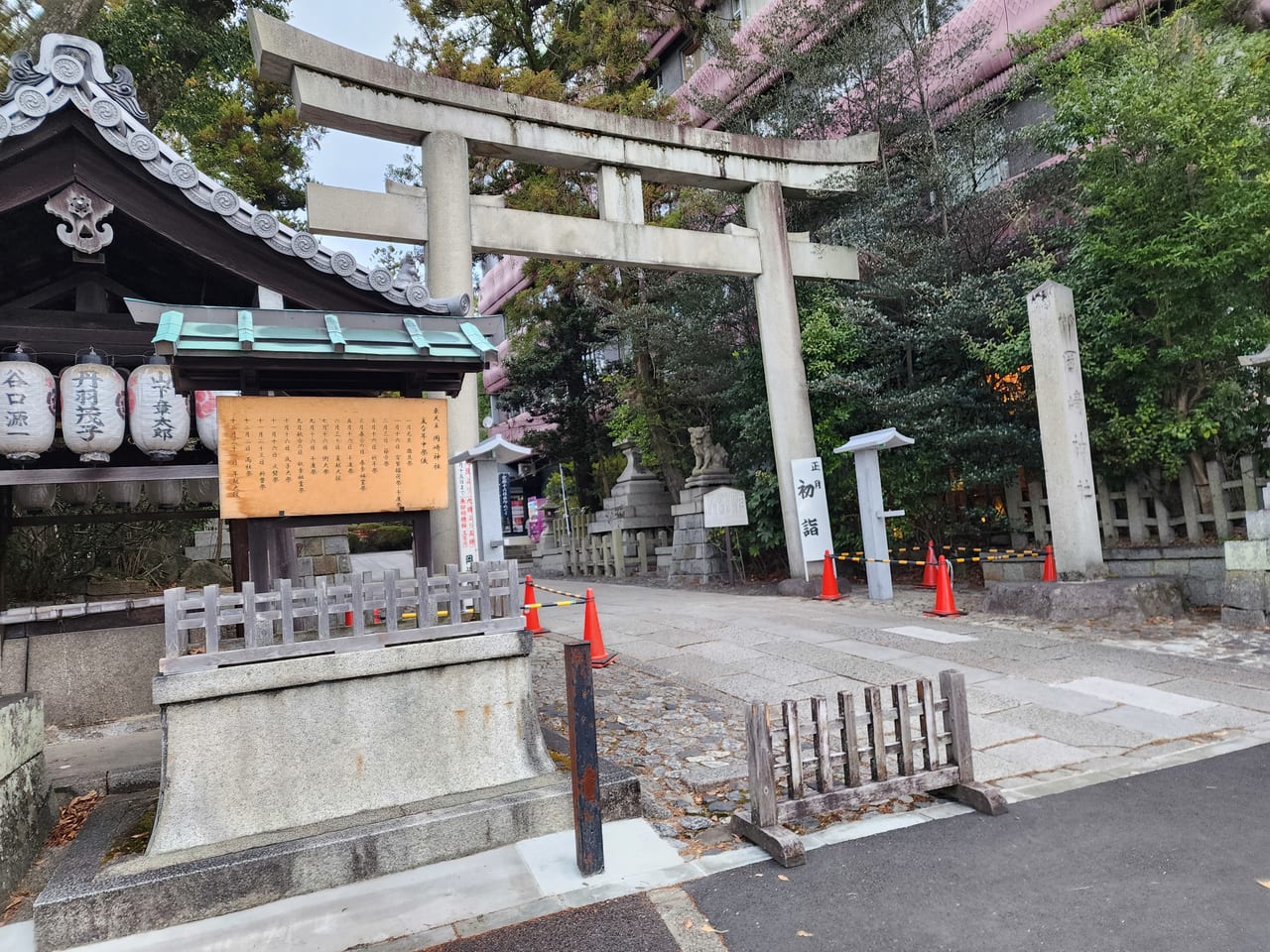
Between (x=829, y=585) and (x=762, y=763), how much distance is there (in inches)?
338

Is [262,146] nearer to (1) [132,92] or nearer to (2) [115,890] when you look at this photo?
(1) [132,92]

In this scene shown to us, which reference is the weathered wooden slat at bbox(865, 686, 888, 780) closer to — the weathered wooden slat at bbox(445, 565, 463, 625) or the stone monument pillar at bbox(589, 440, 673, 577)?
the weathered wooden slat at bbox(445, 565, 463, 625)

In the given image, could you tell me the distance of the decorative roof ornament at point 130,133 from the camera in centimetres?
469

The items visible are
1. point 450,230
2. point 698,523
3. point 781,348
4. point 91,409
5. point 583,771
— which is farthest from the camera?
point 698,523

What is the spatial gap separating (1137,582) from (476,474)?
801cm

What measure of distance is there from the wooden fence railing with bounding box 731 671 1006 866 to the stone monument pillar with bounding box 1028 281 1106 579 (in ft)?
20.0

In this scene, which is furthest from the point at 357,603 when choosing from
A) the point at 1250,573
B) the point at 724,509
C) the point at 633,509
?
the point at 633,509

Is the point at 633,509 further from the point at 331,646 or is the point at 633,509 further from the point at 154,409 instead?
the point at 331,646

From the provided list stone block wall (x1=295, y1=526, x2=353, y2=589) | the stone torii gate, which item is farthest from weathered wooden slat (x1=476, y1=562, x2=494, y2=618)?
stone block wall (x1=295, y1=526, x2=353, y2=589)

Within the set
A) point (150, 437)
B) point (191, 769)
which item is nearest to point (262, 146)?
point (150, 437)

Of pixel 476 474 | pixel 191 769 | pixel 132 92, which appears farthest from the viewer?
pixel 476 474

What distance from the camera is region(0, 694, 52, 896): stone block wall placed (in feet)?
12.7

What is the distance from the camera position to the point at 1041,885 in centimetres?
335

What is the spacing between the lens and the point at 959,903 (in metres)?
3.24
